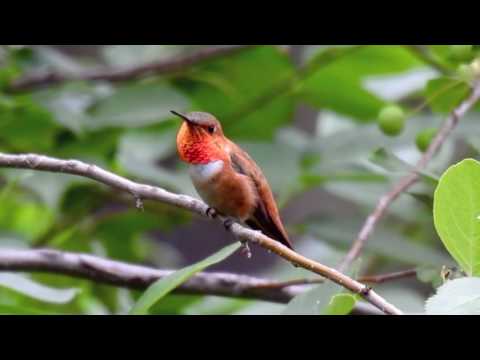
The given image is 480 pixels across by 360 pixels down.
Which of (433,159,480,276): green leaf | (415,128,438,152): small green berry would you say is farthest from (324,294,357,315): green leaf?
(415,128,438,152): small green berry

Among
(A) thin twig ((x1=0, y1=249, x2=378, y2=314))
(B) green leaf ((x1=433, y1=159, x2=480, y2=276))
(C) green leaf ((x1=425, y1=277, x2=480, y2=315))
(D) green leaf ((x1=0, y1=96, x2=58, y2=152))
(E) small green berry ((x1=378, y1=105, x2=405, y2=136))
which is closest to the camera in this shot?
(C) green leaf ((x1=425, y1=277, x2=480, y2=315))

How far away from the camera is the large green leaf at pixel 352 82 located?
327 centimetres

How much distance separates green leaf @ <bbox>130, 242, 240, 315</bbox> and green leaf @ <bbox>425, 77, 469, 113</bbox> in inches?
30.9

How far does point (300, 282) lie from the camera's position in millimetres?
2125

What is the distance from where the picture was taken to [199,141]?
2379 millimetres

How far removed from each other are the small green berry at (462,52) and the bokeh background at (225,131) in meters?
0.39

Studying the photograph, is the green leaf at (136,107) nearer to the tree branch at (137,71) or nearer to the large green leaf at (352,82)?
the tree branch at (137,71)

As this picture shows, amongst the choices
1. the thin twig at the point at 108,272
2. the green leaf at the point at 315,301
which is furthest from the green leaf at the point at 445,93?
the green leaf at the point at 315,301

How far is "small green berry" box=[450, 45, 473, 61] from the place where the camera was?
232cm

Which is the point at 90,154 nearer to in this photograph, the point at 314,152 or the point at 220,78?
the point at 220,78

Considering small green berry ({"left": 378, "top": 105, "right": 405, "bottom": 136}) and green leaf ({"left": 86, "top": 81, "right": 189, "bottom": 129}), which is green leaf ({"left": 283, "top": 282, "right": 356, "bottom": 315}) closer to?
small green berry ({"left": 378, "top": 105, "right": 405, "bottom": 136})

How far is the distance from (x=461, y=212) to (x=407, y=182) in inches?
31.3

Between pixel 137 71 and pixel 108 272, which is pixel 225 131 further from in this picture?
pixel 108 272

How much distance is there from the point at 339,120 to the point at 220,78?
0.60 m
